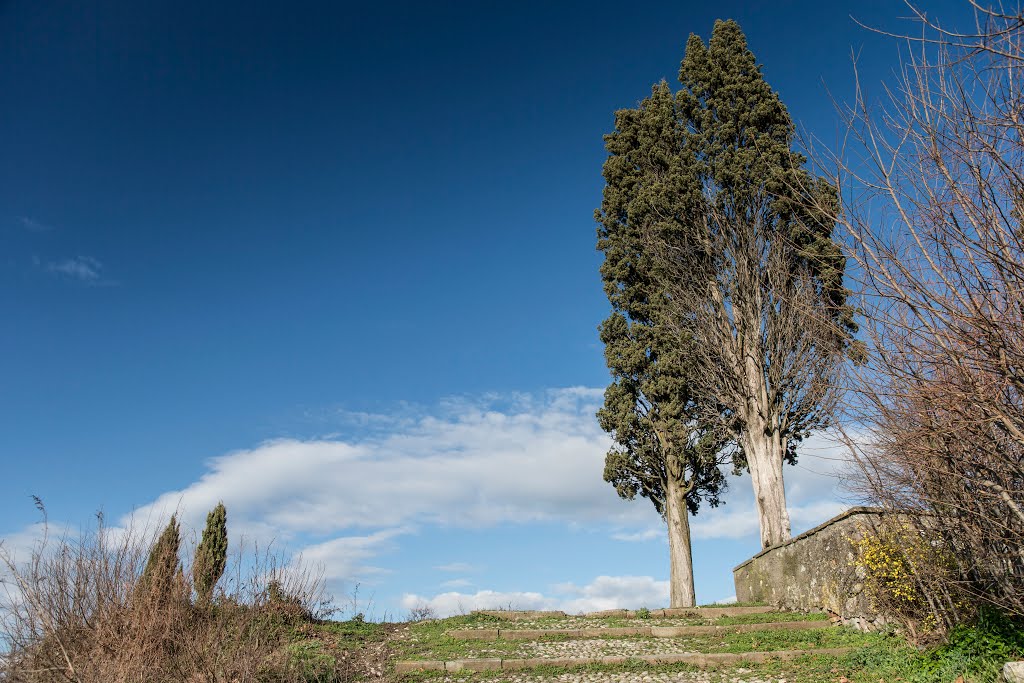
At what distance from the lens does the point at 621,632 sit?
36.0ft

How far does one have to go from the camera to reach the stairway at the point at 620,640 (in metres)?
8.74

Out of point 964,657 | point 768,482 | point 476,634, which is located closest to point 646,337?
point 768,482

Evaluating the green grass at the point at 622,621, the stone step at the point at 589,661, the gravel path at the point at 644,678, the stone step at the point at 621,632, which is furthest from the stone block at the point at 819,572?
the gravel path at the point at 644,678

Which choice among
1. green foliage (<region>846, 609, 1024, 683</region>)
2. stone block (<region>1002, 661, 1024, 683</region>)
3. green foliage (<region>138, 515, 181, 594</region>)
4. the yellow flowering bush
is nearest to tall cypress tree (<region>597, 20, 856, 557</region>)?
the yellow flowering bush

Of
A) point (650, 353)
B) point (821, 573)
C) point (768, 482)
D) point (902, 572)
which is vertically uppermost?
point (650, 353)

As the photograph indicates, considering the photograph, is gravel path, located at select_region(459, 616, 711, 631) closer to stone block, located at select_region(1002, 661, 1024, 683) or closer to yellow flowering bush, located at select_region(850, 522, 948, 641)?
yellow flowering bush, located at select_region(850, 522, 948, 641)

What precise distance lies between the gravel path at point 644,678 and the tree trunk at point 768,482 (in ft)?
25.6

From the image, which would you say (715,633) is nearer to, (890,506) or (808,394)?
(890,506)

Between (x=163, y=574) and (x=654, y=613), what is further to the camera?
(x=654, y=613)

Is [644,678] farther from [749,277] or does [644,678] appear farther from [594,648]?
[749,277]

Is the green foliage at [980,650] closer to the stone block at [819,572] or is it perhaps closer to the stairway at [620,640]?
the stone block at [819,572]

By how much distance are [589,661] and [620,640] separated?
5.61 feet

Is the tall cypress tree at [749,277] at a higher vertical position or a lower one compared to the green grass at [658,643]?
higher

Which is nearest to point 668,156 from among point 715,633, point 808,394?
point 808,394
